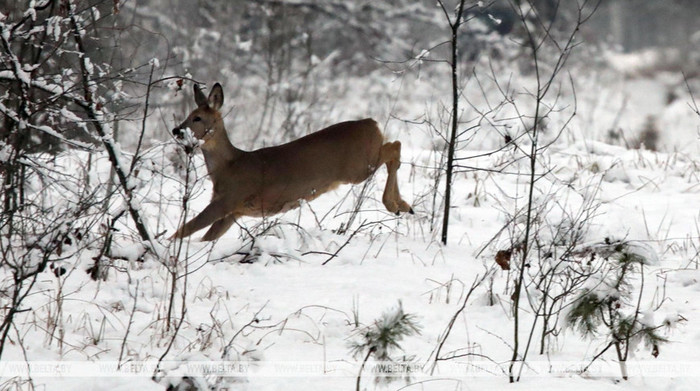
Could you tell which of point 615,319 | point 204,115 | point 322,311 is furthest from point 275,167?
point 615,319

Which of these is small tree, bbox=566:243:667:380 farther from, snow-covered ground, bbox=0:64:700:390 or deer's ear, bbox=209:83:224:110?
deer's ear, bbox=209:83:224:110

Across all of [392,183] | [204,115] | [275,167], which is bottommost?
[392,183]

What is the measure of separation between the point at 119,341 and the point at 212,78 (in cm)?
1271

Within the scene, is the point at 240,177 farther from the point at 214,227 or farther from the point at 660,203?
the point at 660,203

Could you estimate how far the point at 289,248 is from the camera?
523cm

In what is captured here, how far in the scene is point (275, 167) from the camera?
6.48 m

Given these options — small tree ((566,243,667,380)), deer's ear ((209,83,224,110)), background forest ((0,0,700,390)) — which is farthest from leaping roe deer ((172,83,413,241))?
small tree ((566,243,667,380))

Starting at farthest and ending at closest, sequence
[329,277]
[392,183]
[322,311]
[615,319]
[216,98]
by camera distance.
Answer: [392,183], [216,98], [329,277], [322,311], [615,319]

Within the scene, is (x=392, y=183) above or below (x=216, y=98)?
below

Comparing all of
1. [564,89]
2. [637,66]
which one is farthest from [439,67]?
[637,66]

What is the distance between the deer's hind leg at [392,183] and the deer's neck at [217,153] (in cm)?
118

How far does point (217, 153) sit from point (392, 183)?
1.37m

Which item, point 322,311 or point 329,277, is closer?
point 322,311

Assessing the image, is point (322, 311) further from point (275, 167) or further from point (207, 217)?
point (275, 167)
